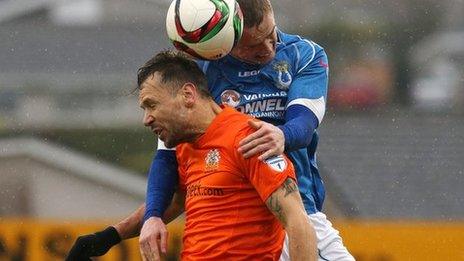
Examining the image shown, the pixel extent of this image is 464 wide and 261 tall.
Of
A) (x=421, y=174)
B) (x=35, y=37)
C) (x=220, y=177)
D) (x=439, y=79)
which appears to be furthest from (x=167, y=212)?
(x=35, y=37)

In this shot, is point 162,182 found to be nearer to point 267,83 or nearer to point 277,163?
point 267,83

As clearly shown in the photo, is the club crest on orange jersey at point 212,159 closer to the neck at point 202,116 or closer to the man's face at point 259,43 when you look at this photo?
the neck at point 202,116

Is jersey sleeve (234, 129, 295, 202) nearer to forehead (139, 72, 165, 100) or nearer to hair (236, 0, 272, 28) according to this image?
forehead (139, 72, 165, 100)

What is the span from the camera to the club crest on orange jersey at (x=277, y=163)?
171 inches

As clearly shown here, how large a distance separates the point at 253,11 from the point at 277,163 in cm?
61

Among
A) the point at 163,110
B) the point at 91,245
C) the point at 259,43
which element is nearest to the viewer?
the point at 163,110

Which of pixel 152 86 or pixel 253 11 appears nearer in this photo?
pixel 152 86

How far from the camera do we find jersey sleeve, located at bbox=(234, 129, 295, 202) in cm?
434

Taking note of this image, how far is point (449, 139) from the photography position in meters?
11.9

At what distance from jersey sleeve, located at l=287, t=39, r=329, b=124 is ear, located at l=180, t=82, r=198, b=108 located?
423mm

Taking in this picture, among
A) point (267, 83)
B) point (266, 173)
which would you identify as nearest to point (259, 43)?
point (267, 83)

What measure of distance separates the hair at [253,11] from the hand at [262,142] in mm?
430

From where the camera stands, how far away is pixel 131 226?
5.17 m

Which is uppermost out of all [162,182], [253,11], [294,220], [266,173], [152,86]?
[253,11]
